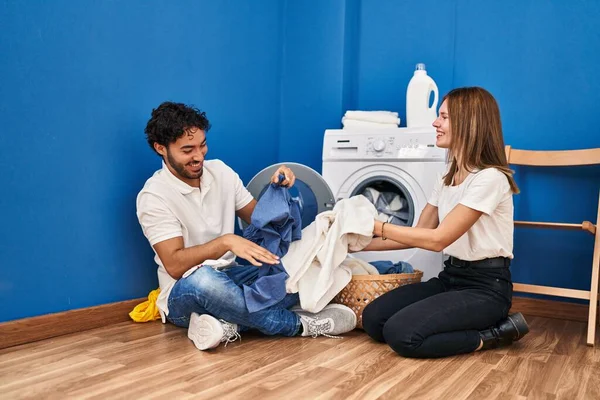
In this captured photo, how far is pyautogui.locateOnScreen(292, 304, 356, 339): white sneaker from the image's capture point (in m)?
2.04

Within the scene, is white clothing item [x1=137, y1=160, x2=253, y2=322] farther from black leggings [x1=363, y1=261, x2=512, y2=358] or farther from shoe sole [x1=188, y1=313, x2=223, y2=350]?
black leggings [x1=363, y1=261, x2=512, y2=358]

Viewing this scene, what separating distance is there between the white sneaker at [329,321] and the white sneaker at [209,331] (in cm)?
26

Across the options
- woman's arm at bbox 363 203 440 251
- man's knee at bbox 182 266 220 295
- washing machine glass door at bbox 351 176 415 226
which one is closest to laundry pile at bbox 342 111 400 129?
washing machine glass door at bbox 351 176 415 226

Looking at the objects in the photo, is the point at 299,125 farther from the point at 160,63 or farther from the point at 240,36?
the point at 160,63

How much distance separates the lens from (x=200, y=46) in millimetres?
2762

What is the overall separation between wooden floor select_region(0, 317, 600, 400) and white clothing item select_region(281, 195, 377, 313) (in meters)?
0.18

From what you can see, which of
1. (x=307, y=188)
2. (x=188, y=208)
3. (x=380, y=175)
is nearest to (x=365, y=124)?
(x=380, y=175)

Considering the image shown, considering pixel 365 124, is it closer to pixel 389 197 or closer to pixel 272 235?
pixel 389 197

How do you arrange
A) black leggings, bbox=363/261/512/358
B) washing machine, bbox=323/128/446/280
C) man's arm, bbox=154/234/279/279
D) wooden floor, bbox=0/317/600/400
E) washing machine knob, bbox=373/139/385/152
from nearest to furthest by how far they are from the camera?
wooden floor, bbox=0/317/600/400, black leggings, bbox=363/261/512/358, man's arm, bbox=154/234/279/279, washing machine, bbox=323/128/446/280, washing machine knob, bbox=373/139/385/152

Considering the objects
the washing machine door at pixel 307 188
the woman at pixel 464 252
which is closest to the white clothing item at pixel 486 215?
the woman at pixel 464 252

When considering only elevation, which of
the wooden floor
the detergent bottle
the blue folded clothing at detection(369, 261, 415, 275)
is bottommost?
the wooden floor

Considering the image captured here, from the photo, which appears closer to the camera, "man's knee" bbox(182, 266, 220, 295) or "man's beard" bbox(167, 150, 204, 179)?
"man's knee" bbox(182, 266, 220, 295)

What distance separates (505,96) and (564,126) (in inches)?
13.2

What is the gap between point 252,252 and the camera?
1898 millimetres
